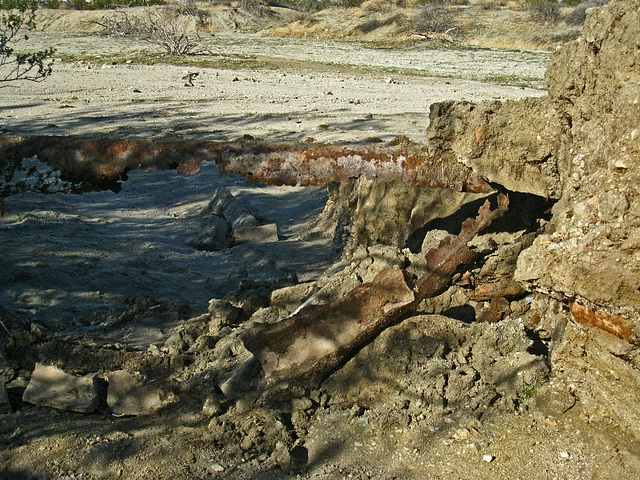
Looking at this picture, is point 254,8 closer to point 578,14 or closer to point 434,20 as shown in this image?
point 434,20

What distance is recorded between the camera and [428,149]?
3102 mm

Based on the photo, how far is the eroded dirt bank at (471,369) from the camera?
2391 millimetres

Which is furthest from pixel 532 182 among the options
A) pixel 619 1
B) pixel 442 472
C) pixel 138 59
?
pixel 138 59

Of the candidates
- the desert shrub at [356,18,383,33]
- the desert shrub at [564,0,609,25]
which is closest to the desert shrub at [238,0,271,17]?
the desert shrub at [356,18,383,33]

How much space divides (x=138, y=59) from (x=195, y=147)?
53.3ft

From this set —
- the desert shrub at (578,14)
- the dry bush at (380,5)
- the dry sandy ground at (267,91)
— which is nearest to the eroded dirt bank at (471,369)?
the dry sandy ground at (267,91)

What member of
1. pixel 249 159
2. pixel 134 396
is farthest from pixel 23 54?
pixel 134 396

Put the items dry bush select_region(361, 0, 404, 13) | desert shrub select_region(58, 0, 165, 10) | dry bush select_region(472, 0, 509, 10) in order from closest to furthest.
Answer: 1. dry bush select_region(472, 0, 509, 10)
2. desert shrub select_region(58, 0, 165, 10)
3. dry bush select_region(361, 0, 404, 13)

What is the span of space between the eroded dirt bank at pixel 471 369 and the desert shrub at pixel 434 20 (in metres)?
23.2

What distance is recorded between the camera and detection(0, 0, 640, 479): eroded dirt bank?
239 cm

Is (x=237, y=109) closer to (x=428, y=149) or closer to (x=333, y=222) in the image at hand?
(x=333, y=222)

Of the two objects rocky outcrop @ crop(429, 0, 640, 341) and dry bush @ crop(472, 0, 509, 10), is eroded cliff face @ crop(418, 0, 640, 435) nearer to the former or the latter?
rocky outcrop @ crop(429, 0, 640, 341)

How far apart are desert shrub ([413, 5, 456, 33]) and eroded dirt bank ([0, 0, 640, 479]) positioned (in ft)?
76.1

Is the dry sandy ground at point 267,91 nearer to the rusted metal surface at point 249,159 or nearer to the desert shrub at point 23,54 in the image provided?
the desert shrub at point 23,54
